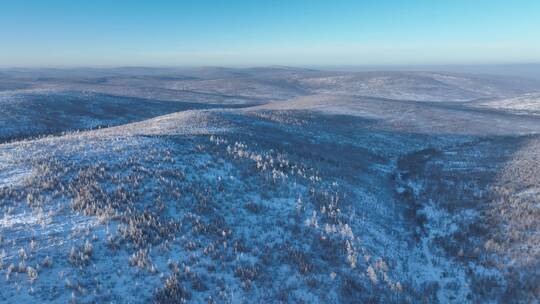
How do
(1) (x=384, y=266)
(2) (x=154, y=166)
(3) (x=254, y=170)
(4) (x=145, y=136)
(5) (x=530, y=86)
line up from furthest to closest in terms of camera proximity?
(5) (x=530, y=86), (4) (x=145, y=136), (3) (x=254, y=170), (2) (x=154, y=166), (1) (x=384, y=266)

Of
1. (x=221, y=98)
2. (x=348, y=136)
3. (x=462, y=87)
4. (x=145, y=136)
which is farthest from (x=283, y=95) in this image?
(x=145, y=136)

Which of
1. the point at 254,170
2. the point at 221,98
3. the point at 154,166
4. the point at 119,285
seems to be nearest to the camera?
the point at 119,285

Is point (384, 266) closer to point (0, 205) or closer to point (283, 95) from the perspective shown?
point (0, 205)

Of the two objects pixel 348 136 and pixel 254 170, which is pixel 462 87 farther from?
pixel 254 170

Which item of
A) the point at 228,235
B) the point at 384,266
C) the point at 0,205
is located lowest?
the point at 384,266

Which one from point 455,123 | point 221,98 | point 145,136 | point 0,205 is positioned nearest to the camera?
point 0,205

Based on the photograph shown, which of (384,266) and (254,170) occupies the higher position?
(254,170)

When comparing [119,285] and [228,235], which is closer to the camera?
[119,285]

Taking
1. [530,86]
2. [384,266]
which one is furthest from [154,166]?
[530,86]

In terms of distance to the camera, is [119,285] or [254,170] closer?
[119,285]
